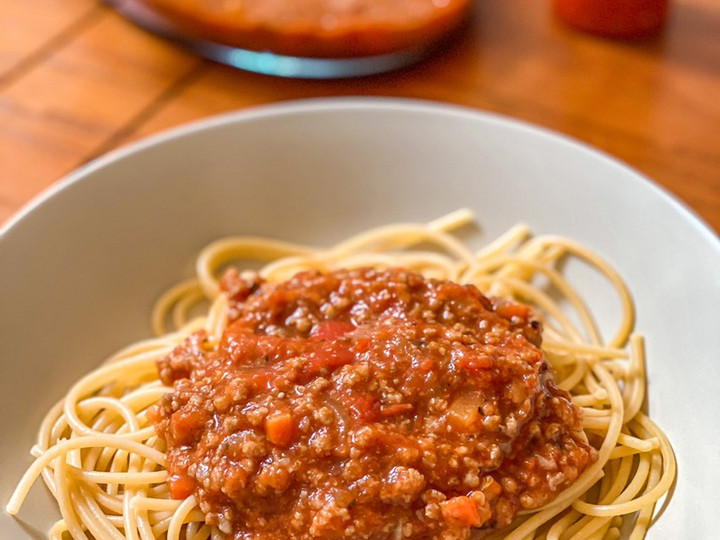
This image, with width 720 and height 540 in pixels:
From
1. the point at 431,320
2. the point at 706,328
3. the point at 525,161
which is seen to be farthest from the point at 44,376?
the point at 706,328

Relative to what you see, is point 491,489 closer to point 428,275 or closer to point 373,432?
point 373,432

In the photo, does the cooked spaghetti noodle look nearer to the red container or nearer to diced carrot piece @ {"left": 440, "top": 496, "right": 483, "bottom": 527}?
diced carrot piece @ {"left": 440, "top": 496, "right": 483, "bottom": 527}

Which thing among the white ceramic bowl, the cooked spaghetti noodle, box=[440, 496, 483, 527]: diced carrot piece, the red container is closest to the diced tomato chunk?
box=[440, 496, 483, 527]: diced carrot piece

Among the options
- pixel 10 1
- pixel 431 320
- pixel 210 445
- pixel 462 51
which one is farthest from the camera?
pixel 10 1

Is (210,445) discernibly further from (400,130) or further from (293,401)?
(400,130)

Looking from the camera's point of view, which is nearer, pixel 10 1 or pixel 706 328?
pixel 706 328

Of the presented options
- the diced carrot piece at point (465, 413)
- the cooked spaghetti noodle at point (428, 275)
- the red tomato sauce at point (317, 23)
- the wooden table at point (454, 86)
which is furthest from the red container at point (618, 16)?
the diced carrot piece at point (465, 413)
